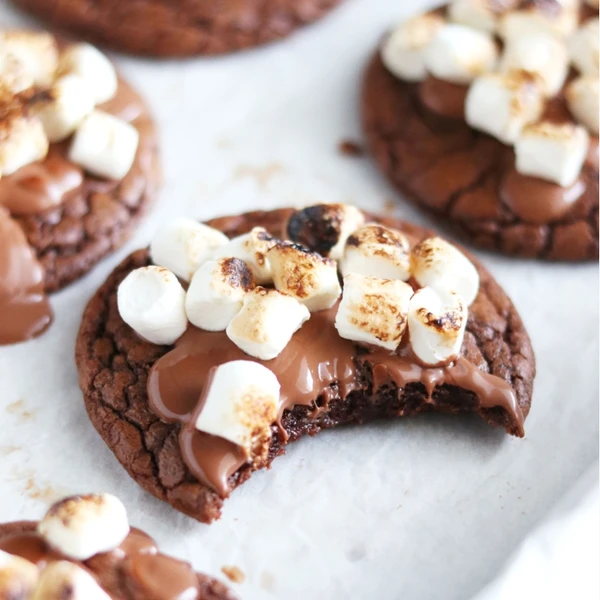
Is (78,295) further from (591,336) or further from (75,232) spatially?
(591,336)

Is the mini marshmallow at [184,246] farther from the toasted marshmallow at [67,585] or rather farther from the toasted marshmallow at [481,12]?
the toasted marshmallow at [481,12]

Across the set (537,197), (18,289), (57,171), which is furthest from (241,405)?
(537,197)


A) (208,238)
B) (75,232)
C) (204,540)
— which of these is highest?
(208,238)

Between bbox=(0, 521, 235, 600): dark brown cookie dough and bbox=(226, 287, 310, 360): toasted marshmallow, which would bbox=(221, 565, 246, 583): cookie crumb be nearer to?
bbox=(0, 521, 235, 600): dark brown cookie dough

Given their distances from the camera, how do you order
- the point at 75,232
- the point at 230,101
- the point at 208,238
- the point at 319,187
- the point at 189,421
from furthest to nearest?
the point at 230,101 → the point at 319,187 → the point at 75,232 → the point at 208,238 → the point at 189,421

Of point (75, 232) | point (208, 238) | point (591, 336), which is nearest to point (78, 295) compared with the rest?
point (75, 232)

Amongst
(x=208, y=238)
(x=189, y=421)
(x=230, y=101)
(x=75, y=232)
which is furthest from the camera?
(x=230, y=101)

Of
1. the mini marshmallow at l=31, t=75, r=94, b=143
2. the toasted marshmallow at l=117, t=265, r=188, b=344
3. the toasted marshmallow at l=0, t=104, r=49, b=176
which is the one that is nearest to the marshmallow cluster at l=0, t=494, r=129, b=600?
the toasted marshmallow at l=117, t=265, r=188, b=344
